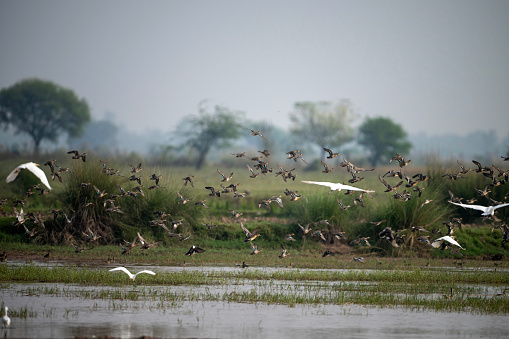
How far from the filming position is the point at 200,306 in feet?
47.7

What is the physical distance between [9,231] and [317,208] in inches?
458

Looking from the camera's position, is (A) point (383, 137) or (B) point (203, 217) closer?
(B) point (203, 217)

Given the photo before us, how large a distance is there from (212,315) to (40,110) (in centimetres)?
8968

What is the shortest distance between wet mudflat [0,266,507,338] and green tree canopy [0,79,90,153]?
84.1 metres

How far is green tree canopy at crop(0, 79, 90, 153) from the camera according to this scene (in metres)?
95.5

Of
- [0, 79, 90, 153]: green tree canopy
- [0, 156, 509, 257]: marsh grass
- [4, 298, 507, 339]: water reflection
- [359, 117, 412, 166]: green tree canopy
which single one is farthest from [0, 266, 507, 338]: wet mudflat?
[0, 79, 90, 153]: green tree canopy

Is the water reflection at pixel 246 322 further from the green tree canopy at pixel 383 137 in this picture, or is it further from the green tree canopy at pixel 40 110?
the green tree canopy at pixel 40 110

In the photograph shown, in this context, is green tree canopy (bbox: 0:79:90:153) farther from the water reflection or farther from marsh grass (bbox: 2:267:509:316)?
the water reflection

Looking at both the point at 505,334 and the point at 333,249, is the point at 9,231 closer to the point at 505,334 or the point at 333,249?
the point at 333,249

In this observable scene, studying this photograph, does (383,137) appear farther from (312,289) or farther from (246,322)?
(246,322)

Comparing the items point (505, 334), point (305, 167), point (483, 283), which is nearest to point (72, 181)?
point (483, 283)

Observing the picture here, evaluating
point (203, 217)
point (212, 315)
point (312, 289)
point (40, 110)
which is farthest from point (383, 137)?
point (212, 315)

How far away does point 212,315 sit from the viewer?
45.0 feet

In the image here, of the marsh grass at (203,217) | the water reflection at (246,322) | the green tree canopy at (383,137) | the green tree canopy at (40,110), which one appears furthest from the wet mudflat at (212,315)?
the green tree canopy at (40,110)
